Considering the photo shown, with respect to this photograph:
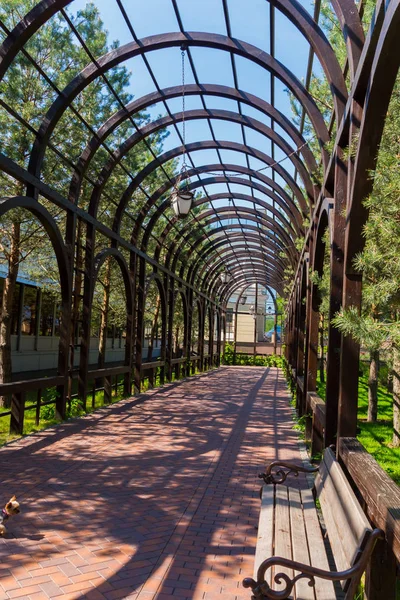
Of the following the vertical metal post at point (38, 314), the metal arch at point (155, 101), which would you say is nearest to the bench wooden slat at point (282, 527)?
the metal arch at point (155, 101)

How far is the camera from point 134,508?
Result: 4715mm

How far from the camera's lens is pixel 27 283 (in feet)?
60.0

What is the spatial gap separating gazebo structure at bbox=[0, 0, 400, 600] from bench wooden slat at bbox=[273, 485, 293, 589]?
0.56 metres

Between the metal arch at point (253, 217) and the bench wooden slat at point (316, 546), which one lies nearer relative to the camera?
the bench wooden slat at point (316, 546)

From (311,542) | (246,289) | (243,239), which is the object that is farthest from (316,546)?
(246,289)

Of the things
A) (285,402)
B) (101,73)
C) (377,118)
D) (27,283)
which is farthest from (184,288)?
(377,118)

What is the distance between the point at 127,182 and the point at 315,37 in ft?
26.2

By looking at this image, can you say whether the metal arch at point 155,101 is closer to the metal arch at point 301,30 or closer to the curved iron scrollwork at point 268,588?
the metal arch at point 301,30

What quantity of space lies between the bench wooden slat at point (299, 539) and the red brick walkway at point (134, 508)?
1.41 feet

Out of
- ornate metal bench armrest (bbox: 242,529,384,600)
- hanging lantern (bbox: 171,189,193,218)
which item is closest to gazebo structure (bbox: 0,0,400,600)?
ornate metal bench armrest (bbox: 242,529,384,600)

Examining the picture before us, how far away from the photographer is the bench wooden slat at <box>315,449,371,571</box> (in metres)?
2.57

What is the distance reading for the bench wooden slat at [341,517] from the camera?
8.42 ft

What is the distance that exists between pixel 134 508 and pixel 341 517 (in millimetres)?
2347

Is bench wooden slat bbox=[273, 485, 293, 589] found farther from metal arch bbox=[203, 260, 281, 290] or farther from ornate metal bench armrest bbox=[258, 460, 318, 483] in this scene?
metal arch bbox=[203, 260, 281, 290]
